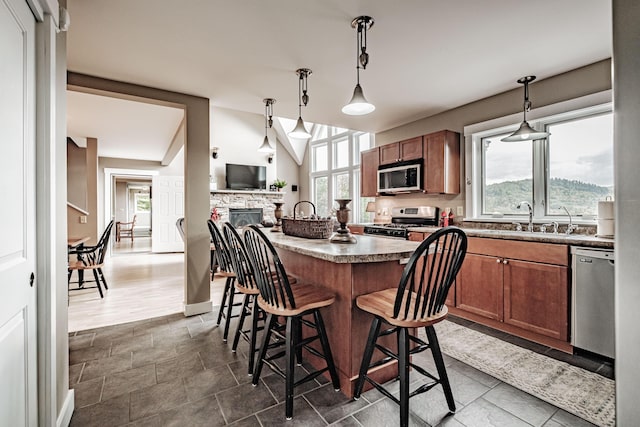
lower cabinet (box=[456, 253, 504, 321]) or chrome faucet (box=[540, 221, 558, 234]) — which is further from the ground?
chrome faucet (box=[540, 221, 558, 234])

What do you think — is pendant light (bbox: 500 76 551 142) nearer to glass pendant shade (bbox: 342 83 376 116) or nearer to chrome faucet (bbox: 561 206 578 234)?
chrome faucet (bbox: 561 206 578 234)

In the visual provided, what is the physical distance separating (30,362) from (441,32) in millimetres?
3004

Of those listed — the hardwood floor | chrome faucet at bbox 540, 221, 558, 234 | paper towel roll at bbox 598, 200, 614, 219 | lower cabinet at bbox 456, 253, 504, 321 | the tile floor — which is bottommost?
the tile floor

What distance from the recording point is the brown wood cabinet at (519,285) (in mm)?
2459

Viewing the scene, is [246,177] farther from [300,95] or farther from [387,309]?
[387,309]

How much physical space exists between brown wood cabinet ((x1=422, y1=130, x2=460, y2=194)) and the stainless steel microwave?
→ 0.13m

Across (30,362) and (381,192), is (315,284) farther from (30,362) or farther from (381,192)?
(381,192)

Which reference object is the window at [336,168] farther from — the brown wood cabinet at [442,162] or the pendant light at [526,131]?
the pendant light at [526,131]

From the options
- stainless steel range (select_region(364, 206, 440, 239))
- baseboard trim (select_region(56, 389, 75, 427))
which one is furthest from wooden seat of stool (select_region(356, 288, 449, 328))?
stainless steel range (select_region(364, 206, 440, 239))

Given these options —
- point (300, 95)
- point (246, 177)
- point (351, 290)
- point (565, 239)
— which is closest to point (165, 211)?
point (246, 177)

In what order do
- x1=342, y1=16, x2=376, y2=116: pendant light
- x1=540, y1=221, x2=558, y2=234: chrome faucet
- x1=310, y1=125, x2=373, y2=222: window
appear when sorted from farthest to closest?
x1=310, y1=125, x2=373, y2=222: window
x1=540, y1=221, x2=558, y2=234: chrome faucet
x1=342, y1=16, x2=376, y2=116: pendant light
